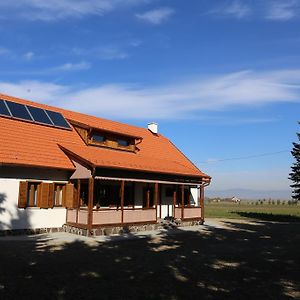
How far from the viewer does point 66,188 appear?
18.9 m

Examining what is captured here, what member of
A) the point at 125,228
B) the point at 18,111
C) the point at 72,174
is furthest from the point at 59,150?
the point at 125,228

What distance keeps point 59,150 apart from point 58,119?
3521mm

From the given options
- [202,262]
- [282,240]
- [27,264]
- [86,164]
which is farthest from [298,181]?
[27,264]

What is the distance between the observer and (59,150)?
19328 mm

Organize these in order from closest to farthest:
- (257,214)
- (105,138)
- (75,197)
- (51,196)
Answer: (51,196), (75,197), (105,138), (257,214)

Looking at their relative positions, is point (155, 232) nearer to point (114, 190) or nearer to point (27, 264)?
point (114, 190)

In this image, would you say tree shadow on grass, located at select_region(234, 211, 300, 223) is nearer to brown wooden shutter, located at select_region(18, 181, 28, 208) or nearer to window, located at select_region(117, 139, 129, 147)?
window, located at select_region(117, 139, 129, 147)

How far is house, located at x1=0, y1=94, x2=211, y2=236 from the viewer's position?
16.9 m

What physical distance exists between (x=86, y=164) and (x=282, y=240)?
9566 mm

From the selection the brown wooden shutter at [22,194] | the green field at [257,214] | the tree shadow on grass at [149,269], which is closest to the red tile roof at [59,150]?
the brown wooden shutter at [22,194]

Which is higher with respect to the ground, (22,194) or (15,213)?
(22,194)

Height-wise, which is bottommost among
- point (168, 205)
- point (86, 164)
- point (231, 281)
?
point (231, 281)

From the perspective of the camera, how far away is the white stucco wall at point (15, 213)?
16.3 meters

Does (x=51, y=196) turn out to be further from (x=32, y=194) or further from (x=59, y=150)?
(x=59, y=150)
